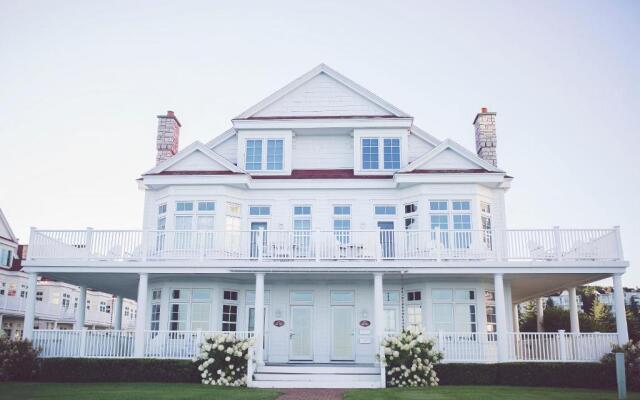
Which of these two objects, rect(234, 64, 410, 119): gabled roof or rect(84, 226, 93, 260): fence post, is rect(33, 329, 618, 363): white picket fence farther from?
rect(234, 64, 410, 119): gabled roof

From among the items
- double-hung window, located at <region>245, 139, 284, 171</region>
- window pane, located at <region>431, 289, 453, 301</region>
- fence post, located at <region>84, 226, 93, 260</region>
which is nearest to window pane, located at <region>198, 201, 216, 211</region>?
double-hung window, located at <region>245, 139, 284, 171</region>

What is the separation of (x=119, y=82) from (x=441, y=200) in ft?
43.2

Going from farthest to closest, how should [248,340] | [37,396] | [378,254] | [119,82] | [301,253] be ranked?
[119,82] < [301,253] < [378,254] < [248,340] < [37,396]

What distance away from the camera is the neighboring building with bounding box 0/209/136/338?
A: 40.5m

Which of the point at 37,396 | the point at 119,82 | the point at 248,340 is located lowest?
the point at 37,396

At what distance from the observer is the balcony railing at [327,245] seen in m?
18.8

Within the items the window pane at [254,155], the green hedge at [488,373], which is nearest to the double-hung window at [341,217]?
the window pane at [254,155]

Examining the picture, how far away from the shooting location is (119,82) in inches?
874

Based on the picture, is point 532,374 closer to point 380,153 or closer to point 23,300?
point 380,153

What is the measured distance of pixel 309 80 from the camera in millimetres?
24156

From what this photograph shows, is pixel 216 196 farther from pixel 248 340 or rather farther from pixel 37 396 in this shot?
pixel 37 396

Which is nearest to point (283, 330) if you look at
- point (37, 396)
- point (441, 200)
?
point (441, 200)

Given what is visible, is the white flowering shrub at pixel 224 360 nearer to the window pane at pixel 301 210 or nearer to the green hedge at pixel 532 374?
the green hedge at pixel 532 374

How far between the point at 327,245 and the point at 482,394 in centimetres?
738
